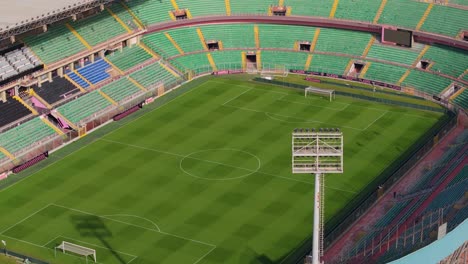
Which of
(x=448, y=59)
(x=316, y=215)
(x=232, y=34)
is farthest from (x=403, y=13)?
(x=316, y=215)

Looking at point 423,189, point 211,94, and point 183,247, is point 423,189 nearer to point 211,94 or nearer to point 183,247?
point 183,247

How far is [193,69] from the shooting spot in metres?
127

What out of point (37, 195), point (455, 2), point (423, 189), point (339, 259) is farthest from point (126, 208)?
point (455, 2)

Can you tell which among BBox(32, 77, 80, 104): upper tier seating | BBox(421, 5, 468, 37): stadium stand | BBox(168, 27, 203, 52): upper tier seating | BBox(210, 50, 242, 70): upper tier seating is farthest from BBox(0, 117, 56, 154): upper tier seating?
BBox(421, 5, 468, 37): stadium stand

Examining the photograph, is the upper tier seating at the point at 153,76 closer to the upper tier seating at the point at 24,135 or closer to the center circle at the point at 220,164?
the upper tier seating at the point at 24,135

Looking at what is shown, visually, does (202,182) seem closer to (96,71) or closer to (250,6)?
(96,71)

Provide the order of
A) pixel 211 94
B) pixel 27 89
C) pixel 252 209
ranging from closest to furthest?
pixel 252 209 → pixel 27 89 → pixel 211 94

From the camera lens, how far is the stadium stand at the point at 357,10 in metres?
129

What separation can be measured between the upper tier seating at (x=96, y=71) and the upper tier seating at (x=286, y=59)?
19.5 metres

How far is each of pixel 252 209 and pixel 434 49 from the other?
40.3 m

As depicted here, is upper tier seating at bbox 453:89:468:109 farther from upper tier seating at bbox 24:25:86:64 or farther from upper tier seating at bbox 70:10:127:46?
upper tier seating at bbox 24:25:86:64

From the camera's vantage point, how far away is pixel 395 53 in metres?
126

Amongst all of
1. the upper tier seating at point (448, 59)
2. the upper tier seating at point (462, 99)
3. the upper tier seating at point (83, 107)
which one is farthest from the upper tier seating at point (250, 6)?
the upper tier seating at point (462, 99)

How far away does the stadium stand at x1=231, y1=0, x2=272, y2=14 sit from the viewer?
132875 millimetres
